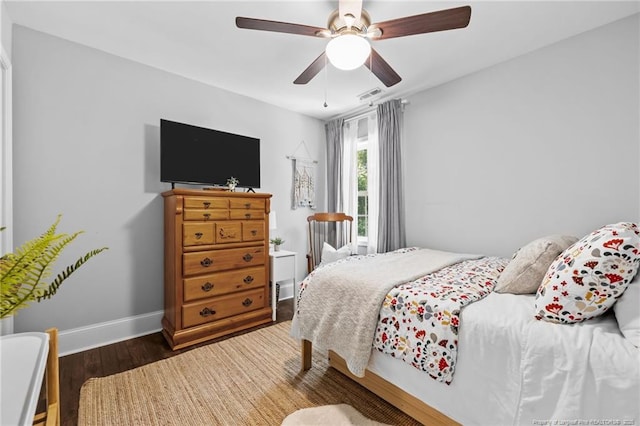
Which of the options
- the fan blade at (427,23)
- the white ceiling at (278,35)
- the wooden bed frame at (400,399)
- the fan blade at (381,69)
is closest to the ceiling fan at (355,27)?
the fan blade at (427,23)

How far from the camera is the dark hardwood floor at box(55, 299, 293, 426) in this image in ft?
5.86

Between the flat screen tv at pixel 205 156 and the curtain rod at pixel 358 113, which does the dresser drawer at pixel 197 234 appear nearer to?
the flat screen tv at pixel 205 156

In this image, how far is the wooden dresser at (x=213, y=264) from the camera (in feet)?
8.15

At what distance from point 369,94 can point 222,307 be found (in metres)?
2.82

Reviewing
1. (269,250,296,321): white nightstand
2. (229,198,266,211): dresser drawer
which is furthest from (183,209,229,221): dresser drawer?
(269,250,296,321): white nightstand

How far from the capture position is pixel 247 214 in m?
2.91

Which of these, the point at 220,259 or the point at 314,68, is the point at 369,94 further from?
the point at 220,259

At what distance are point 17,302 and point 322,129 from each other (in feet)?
13.4

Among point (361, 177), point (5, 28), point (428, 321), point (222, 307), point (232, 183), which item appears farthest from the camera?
point (361, 177)

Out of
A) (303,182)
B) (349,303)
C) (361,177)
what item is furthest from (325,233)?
(349,303)

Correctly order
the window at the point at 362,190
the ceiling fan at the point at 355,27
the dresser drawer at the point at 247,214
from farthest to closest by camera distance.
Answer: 1. the window at the point at 362,190
2. the dresser drawer at the point at 247,214
3. the ceiling fan at the point at 355,27

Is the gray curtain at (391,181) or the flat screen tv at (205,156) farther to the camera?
the gray curtain at (391,181)

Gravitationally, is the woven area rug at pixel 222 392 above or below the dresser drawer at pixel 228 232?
below

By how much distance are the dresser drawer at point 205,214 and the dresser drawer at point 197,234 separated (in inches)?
2.5
